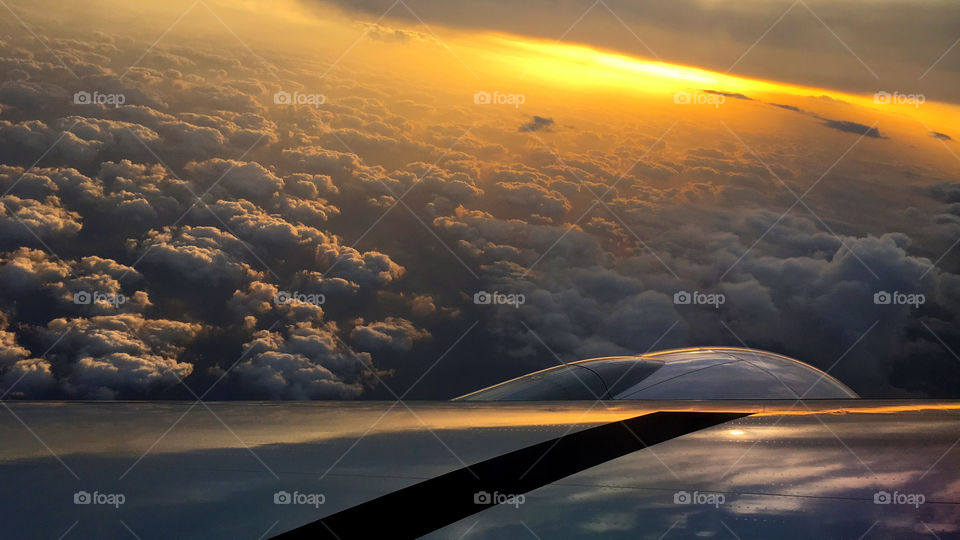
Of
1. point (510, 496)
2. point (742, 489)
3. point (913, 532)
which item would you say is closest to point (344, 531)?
point (510, 496)

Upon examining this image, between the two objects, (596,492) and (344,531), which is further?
(596,492)

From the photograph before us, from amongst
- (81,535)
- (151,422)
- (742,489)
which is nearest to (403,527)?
(81,535)

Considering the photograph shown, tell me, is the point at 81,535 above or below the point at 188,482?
below

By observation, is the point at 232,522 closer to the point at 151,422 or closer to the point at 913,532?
the point at 913,532

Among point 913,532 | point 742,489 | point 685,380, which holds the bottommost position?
point 913,532

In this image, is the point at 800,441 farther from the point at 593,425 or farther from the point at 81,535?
the point at 81,535

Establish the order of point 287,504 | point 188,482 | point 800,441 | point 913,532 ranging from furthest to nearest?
1. point 800,441
2. point 188,482
3. point 287,504
4. point 913,532

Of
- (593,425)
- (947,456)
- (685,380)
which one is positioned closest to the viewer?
(947,456)
